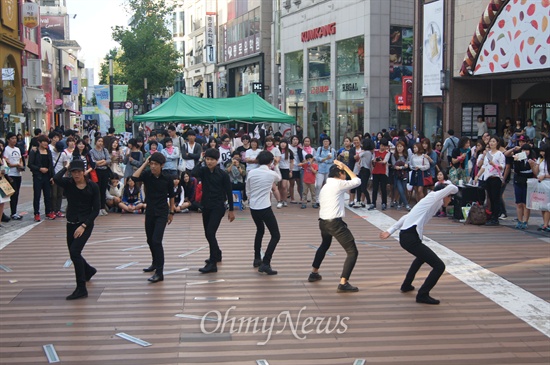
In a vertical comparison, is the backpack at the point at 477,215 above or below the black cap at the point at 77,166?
below

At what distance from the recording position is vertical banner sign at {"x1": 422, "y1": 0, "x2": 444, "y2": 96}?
2461cm

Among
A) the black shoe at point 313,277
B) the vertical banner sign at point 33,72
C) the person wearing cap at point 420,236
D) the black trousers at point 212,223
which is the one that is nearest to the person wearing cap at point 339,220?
the black shoe at point 313,277

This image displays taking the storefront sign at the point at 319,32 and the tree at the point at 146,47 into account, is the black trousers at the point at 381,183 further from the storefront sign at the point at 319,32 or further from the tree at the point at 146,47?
the tree at the point at 146,47

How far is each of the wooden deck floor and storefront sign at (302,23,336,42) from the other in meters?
25.0

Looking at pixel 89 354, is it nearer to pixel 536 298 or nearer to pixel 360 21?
pixel 536 298

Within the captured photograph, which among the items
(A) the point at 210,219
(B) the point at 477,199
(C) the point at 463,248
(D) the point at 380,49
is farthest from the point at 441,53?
(A) the point at 210,219

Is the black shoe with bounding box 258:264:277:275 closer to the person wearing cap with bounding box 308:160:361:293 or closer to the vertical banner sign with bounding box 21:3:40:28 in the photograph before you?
the person wearing cap with bounding box 308:160:361:293

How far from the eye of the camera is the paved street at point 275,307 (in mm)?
6406

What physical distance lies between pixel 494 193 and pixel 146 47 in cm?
3804

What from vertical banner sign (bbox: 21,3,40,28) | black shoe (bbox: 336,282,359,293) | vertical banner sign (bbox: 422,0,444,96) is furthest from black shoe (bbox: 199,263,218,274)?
vertical banner sign (bbox: 21,3,40,28)

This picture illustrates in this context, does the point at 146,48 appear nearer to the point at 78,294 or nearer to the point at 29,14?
the point at 29,14

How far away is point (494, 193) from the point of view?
14.0 m

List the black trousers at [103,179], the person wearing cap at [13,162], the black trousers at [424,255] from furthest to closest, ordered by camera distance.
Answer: the black trousers at [103,179] → the person wearing cap at [13,162] → the black trousers at [424,255]

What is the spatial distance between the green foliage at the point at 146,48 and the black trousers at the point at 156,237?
40.0m
